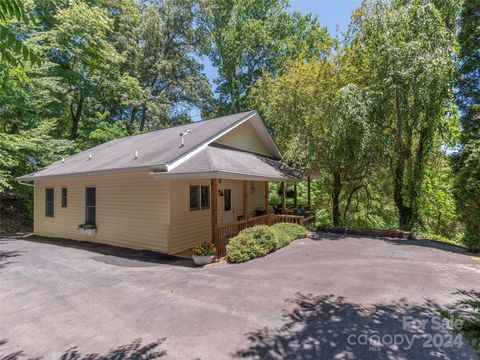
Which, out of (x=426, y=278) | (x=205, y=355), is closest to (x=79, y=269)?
(x=205, y=355)

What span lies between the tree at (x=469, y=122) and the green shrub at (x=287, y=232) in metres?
5.97

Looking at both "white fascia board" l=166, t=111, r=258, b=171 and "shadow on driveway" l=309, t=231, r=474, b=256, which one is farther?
"shadow on driveway" l=309, t=231, r=474, b=256

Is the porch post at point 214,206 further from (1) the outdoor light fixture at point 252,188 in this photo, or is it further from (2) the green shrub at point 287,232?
(1) the outdoor light fixture at point 252,188

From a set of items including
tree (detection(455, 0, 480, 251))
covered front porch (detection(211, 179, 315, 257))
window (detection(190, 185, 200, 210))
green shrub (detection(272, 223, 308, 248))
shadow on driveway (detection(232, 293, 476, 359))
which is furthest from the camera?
covered front porch (detection(211, 179, 315, 257))

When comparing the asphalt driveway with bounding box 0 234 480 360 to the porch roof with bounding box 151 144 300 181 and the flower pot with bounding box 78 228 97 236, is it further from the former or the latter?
the porch roof with bounding box 151 144 300 181

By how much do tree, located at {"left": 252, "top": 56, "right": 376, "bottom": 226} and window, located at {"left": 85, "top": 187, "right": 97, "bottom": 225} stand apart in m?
8.97

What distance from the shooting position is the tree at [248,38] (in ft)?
91.2

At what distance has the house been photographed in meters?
8.56

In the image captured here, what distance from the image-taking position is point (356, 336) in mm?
3838

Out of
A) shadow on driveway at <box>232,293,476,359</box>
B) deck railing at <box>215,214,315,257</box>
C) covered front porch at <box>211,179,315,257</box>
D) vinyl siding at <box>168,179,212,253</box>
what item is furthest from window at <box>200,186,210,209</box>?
shadow on driveway at <box>232,293,476,359</box>

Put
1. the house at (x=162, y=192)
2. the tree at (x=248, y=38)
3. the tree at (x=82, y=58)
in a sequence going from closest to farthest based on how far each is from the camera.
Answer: the house at (x=162, y=192), the tree at (x=82, y=58), the tree at (x=248, y=38)

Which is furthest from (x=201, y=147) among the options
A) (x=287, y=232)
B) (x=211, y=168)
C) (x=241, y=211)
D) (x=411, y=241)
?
(x=411, y=241)

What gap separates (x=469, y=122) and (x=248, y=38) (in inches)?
894

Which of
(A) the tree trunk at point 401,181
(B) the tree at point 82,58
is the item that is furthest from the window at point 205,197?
(B) the tree at point 82,58
